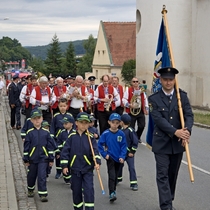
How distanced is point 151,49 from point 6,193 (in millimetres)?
30319

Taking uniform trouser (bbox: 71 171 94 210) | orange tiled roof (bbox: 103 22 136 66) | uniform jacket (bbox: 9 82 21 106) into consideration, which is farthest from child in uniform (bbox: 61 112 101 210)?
orange tiled roof (bbox: 103 22 136 66)

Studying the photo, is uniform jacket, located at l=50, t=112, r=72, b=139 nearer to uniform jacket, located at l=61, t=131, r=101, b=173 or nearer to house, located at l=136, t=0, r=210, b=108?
uniform jacket, located at l=61, t=131, r=101, b=173

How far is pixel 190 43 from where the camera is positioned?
3419 cm

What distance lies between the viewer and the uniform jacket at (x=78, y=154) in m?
7.25

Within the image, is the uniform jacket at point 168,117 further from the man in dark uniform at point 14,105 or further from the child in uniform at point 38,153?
the man in dark uniform at point 14,105

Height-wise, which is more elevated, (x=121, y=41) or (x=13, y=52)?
(x=121, y=41)

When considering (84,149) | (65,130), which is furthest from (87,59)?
(84,149)

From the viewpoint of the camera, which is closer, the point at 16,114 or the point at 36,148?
the point at 36,148

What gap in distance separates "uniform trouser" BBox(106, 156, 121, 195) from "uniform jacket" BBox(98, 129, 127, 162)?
8 cm

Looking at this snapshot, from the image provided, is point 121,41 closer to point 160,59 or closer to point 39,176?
point 160,59

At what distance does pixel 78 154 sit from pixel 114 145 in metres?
1.37

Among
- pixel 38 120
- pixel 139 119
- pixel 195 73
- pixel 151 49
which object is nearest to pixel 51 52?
pixel 151 49

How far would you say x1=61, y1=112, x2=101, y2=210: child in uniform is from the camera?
723cm

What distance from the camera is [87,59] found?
102000 millimetres
